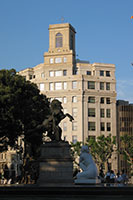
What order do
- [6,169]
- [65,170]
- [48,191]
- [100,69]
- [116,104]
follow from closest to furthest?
1. [48,191]
2. [65,170]
3. [6,169]
4. [100,69]
5. [116,104]

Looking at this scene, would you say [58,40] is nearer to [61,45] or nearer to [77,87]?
[61,45]

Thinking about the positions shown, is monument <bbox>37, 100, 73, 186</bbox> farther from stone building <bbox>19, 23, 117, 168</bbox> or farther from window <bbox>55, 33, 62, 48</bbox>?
window <bbox>55, 33, 62, 48</bbox>

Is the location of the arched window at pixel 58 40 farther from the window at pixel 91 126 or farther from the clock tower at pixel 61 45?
the window at pixel 91 126

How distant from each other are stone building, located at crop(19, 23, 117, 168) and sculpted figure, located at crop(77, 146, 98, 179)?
75787 millimetres

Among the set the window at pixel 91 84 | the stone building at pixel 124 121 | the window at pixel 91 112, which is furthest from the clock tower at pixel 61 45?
the stone building at pixel 124 121

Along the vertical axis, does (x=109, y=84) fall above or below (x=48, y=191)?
above

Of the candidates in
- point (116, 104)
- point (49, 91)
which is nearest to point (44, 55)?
point (49, 91)

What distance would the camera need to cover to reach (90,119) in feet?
340

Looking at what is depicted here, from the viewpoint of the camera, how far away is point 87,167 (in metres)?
25.1

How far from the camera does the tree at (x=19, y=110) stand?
4678 cm

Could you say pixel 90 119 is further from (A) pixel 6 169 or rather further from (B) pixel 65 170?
(B) pixel 65 170

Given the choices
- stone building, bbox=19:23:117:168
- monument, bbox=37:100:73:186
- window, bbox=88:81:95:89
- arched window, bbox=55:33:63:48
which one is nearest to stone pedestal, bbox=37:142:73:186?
monument, bbox=37:100:73:186

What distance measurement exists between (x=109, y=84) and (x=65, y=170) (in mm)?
79881

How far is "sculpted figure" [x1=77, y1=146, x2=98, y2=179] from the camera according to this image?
24797 mm
